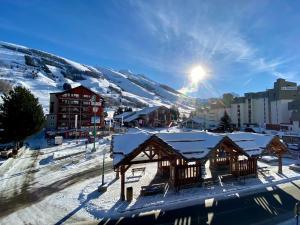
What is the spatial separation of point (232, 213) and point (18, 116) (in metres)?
33.8

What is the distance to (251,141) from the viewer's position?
82.3ft

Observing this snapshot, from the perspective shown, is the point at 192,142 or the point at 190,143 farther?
the point at 192,142

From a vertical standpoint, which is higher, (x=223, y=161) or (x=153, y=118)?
(x=153, y=118)

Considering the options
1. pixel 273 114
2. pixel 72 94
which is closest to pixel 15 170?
pixel 72 94

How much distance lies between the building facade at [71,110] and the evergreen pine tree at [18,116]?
976 inches

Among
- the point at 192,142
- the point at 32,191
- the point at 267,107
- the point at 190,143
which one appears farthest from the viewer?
the point at 267,107

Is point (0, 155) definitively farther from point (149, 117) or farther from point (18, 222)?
point (149, 117)

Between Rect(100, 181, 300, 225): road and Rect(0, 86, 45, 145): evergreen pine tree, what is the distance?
2796 cm

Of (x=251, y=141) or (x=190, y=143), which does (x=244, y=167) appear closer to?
(x=251, y=141)

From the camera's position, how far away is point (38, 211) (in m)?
16.6

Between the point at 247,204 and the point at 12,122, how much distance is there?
34506 millimetres

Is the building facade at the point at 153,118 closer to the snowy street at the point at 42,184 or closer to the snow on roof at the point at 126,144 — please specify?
the snowy street at the point at 42,184

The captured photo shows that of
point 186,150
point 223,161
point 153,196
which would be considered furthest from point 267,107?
point 153,196

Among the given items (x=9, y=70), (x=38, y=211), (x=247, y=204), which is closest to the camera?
(x=38, y=211)
